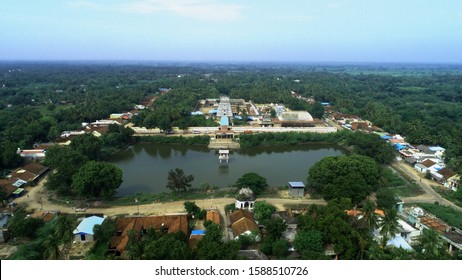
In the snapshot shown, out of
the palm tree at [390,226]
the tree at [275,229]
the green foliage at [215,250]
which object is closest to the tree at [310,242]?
the tree at [275,229]

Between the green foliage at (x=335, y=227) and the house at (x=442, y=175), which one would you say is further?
the house at (x=442, y=175)

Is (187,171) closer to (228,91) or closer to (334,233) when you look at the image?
(334,233)

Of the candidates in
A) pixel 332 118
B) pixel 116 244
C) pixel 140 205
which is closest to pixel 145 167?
pixel 140 205

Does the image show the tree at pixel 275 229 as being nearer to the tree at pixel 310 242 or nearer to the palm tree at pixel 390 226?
the tree at pixel 310 242

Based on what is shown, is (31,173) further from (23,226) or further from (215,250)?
(215,250)

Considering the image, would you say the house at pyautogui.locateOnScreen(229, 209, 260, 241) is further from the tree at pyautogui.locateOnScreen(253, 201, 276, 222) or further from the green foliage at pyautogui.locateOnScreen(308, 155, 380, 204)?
the green foliage at pyautogui.locateOnScreen(308, 155, 380, 204)

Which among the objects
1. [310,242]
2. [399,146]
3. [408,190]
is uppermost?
[310,242]

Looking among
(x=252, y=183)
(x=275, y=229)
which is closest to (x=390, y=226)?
(x=275, y=229)
